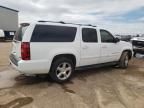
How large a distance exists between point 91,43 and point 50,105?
3.19 m

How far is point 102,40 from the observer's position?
292 inches

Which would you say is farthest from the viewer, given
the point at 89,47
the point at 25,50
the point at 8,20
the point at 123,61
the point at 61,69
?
the point at 8,20

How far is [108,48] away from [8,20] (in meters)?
34.2

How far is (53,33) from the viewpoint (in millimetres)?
5852

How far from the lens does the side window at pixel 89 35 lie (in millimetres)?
6708

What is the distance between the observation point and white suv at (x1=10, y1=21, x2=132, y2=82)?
5.37 metres

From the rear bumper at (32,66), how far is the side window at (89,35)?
1786 millimetres

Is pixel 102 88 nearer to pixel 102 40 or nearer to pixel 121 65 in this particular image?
pixel 102 40

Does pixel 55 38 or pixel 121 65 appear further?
pixel 121 65

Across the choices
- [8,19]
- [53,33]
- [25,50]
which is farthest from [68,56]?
[8,19]

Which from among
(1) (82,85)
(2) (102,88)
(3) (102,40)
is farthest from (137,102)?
(3) (102,40)

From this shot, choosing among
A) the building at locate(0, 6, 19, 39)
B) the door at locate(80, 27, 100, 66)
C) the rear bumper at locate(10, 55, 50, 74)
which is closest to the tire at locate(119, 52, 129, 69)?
the door at locate(80, 27, 100, 66)

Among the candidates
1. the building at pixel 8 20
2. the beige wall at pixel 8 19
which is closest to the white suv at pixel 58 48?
the building at pixel 8 20

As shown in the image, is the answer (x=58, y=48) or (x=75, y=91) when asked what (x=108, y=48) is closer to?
(x=58, y=48)
